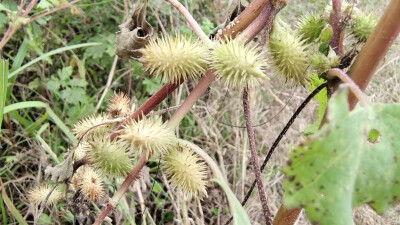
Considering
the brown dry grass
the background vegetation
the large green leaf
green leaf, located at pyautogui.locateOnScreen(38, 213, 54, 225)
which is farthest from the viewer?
the brown dry grass

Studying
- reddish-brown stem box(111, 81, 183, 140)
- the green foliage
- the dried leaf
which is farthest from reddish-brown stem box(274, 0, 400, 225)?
the green foliage

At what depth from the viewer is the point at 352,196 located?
2.36 ft

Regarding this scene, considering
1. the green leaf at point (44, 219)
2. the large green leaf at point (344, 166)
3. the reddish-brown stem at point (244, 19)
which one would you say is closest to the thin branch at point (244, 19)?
the reddish-brown stem at point (244, 19)

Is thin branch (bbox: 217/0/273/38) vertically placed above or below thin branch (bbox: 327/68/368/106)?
above

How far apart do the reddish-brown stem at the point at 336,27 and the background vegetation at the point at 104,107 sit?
94 centimetres

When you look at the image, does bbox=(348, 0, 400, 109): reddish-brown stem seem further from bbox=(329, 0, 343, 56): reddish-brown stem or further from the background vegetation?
the background vegetation

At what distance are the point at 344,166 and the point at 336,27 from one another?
316 millimetres

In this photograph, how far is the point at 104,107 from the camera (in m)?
2.27

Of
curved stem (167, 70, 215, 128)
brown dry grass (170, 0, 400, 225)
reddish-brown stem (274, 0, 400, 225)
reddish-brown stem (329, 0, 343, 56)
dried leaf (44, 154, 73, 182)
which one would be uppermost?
brown dry grass (170, 0, 400, 225)

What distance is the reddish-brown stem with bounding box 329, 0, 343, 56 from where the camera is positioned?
34.8 inches

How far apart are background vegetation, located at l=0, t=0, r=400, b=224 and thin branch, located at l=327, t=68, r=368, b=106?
3.25 ft

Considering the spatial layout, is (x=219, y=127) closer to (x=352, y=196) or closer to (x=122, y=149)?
(x=122, y=149)

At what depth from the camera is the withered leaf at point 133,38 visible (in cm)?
96

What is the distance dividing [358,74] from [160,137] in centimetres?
35
